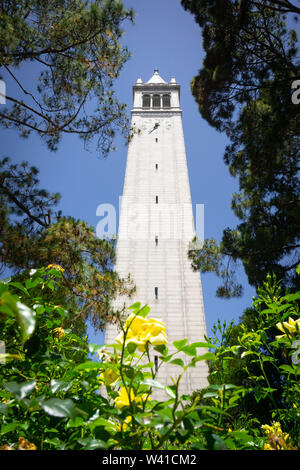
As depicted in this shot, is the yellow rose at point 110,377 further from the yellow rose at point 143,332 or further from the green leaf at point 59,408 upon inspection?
the green leaf at point 59,408

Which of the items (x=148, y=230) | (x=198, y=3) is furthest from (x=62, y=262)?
(x=148, y=230)

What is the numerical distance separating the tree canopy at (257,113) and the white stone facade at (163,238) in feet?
21.2

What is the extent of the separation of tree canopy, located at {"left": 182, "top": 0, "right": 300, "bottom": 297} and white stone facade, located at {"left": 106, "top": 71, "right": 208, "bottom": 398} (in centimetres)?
646

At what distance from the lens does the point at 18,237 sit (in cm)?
364

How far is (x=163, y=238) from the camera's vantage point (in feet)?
A: 54.6

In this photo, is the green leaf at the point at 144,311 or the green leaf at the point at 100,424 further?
the green leaf at the point at 144,311

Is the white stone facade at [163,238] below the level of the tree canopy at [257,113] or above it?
above

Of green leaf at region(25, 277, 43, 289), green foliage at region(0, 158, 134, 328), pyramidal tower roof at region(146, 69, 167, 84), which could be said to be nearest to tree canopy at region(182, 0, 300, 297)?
green foliage at region(0, 158, 134, 328)

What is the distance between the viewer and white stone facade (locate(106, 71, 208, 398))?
14176mm

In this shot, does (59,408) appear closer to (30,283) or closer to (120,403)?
(120,403)

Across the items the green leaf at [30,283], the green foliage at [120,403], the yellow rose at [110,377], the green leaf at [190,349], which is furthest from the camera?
the green leaf at [30,283]

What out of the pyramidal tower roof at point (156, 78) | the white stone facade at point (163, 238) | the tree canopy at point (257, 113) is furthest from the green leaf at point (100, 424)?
the pyramidal tower roof at point (156, 78)

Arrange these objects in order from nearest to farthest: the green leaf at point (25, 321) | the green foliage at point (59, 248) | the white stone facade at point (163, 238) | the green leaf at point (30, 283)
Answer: the green leaf at point (25, 321), the green leaf at point (30, 283), the green foliage at point (59, 248), the white stone facade at point (163, 238)

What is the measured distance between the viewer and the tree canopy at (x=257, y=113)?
15.7 ft
